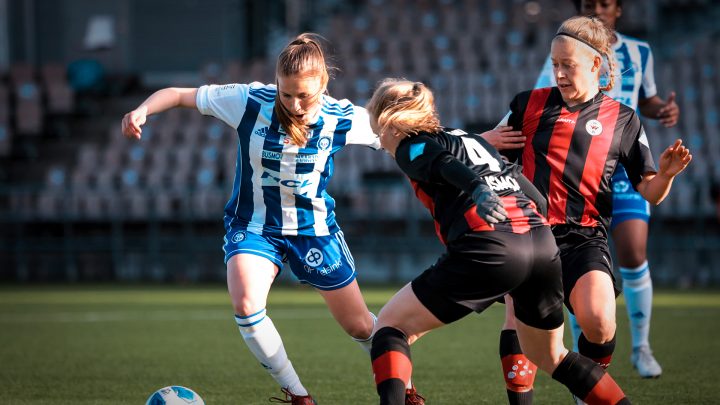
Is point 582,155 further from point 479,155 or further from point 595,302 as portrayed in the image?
point 479,155

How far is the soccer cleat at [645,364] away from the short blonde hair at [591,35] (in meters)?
2.00

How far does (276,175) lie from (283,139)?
0.59 ft

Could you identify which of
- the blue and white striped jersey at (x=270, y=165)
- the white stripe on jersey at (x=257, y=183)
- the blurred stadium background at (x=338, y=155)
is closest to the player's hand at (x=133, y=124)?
the blue and white striped jersey at (x=270, y=165)

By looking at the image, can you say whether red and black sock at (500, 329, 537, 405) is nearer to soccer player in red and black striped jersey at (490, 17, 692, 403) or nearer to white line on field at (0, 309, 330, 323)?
soccer player in red and black striped jersey at (490, 17, 692, 403)

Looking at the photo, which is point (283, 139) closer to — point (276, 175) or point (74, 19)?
point (276, 175)

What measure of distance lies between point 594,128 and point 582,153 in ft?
0.41

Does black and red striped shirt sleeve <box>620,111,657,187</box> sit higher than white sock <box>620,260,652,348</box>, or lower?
higher

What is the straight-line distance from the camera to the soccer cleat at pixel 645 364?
594 cm

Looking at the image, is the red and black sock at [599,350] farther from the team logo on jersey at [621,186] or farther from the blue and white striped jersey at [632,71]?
the blue and white striped jersey at [632,71]

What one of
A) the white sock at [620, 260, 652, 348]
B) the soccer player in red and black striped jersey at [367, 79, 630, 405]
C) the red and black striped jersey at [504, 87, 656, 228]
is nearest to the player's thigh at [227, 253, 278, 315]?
the soccer player in red and black striped jersey at [367, 79, 630, 405]

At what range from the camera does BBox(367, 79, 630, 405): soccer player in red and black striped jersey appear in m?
3.75

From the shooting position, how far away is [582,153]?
15.0 feet

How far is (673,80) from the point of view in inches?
643

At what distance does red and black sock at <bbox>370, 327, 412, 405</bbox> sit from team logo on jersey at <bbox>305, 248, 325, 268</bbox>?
44.1 inches
